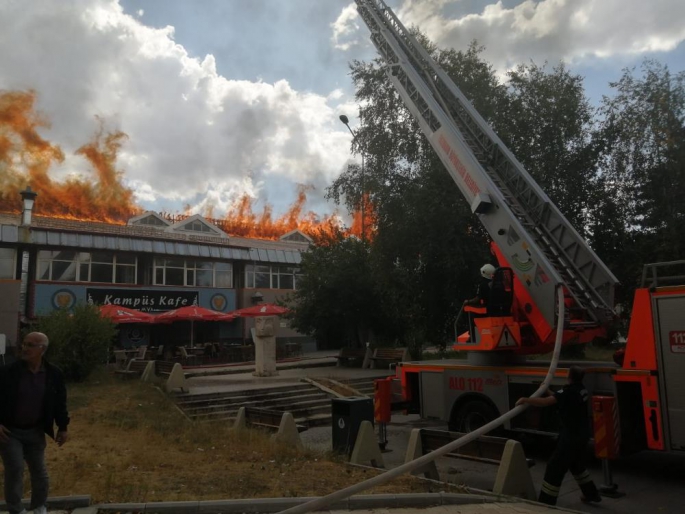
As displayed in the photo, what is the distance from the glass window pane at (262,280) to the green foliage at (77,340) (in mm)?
23907

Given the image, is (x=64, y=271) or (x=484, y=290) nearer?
(x=484, y=290)

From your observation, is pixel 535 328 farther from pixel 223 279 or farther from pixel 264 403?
pixel 223 279

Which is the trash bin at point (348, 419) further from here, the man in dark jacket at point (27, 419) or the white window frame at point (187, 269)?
the white window frame at point (187, 269)

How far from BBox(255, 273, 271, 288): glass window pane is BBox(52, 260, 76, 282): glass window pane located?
497 inches

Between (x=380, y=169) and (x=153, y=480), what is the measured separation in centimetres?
1627

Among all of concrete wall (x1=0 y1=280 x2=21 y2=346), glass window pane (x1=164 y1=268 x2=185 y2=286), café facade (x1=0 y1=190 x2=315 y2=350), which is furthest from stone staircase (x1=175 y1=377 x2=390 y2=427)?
glass window pane (x1=164 y1=268 x2=185 y2=286)

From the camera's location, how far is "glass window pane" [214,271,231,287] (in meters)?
38.3

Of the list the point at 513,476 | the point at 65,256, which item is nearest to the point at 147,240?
the point at 65,256

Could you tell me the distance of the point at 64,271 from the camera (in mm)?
32000

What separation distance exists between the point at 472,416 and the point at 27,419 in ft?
23.0

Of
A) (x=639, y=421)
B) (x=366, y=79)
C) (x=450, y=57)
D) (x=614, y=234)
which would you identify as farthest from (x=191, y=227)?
(x=639, y=421)

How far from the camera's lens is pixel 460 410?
9.57 m

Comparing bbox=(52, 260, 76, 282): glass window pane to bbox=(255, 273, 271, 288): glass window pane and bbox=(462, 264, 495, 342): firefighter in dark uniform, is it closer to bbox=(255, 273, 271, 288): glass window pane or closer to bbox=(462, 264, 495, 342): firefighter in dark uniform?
bbox=(255, 273, 271, 288): glass window pane

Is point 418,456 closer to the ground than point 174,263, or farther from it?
closer to the ground
